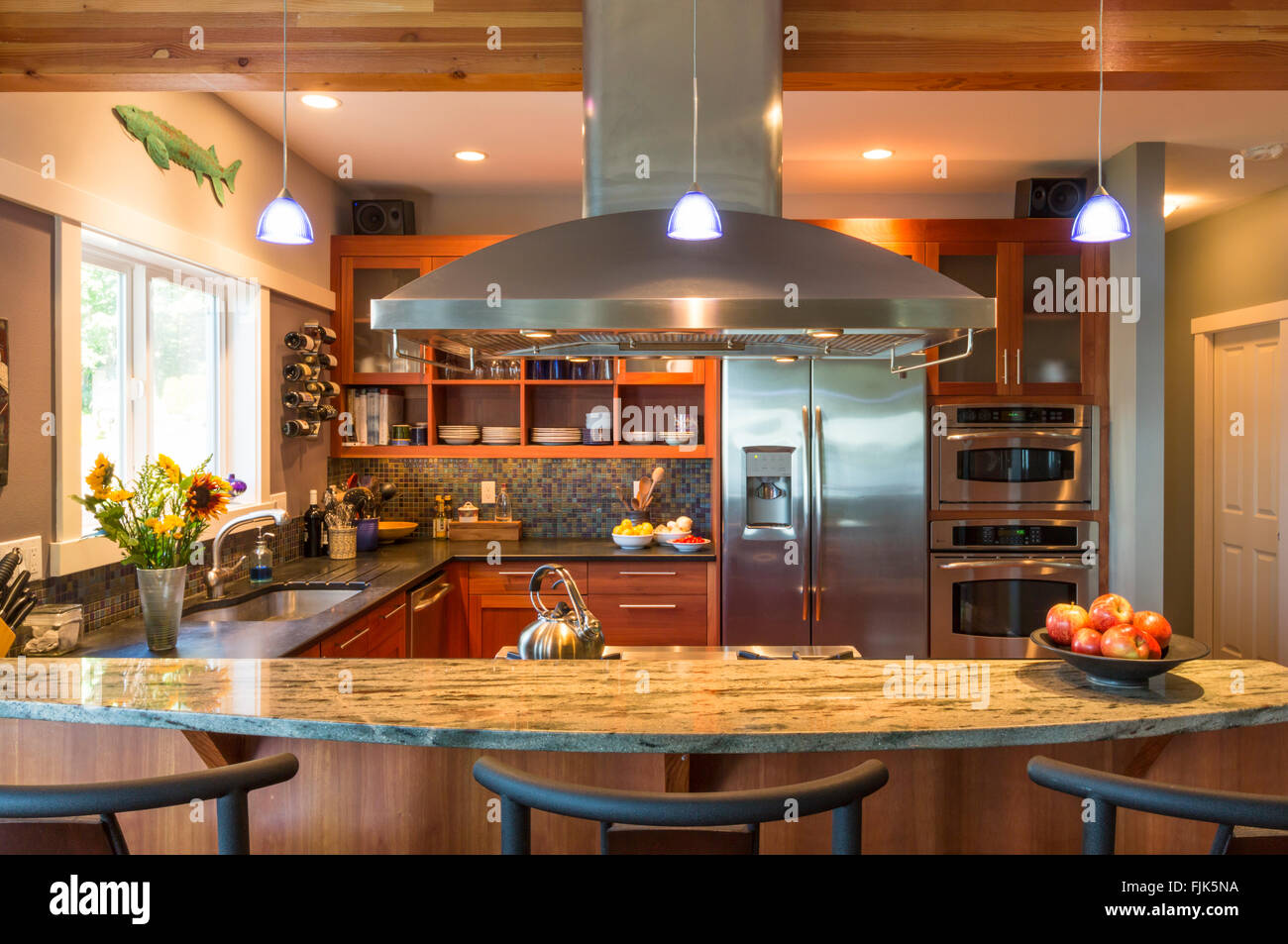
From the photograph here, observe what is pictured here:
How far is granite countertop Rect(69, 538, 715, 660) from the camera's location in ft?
8.01

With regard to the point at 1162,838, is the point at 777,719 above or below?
above

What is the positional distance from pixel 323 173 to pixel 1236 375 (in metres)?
4.88

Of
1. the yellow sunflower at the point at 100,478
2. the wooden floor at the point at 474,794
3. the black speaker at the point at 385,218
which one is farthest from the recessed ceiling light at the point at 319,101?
the wooden floor at the point at 474,794

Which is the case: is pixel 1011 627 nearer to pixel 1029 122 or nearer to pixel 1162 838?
pixel 1029 122

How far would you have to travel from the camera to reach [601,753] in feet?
5.19

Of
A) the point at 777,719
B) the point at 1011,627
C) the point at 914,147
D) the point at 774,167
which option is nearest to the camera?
the point at 777,719

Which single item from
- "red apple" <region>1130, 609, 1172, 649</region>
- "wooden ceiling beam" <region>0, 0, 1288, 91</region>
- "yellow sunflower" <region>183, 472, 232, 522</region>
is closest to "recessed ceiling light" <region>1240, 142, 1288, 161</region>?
"wooden ceiling beam" <region>0, 0, 1288, 91</region>

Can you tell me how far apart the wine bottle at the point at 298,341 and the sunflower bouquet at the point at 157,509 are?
153cm

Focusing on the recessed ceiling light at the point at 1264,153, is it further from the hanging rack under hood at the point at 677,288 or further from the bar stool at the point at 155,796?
the bar stool at the point at 155,796

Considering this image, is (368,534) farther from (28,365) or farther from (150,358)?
(28,365)

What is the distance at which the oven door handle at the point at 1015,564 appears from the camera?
13.9ft

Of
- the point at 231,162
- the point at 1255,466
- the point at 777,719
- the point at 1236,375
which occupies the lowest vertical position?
the point at 777,719

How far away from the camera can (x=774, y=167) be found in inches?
87.4
